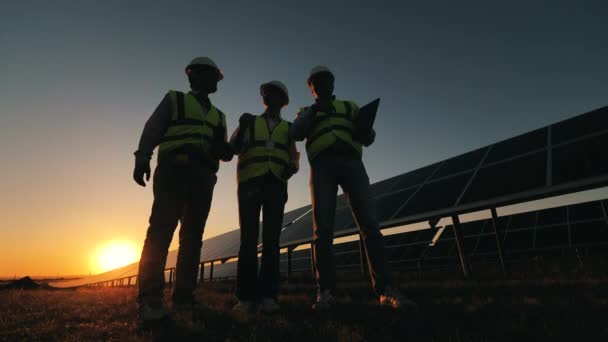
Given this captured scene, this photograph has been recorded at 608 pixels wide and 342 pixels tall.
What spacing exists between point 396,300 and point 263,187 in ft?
6.25

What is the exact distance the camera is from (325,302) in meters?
3.12

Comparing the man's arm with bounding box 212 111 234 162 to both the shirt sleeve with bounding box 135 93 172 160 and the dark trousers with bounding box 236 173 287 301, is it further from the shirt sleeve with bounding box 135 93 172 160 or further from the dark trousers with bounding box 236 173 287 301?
the shirt sleeve with bounding box 135 93 172 160

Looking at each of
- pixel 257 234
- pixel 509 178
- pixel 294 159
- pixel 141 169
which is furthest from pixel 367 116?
pixel 509 178

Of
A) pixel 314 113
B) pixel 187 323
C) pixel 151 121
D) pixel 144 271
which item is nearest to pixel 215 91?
pixel 151 121

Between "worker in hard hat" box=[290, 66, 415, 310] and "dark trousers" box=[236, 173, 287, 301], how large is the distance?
0.48 metres

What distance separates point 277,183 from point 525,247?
11.4 metres

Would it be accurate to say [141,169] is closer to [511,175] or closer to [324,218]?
[324,218]

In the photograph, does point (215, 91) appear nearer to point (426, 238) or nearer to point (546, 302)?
point (546, 302)

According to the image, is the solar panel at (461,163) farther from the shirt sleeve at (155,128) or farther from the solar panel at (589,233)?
the shirt sleeve at (155,128)

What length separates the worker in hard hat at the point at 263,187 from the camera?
11.3ft

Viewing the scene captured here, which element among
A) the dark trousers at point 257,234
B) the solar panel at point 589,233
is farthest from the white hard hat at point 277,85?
the solar panel at point 589,233

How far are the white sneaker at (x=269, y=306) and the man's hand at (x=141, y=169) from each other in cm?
181

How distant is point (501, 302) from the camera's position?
303 centimetres

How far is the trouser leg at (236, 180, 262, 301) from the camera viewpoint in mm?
3395
